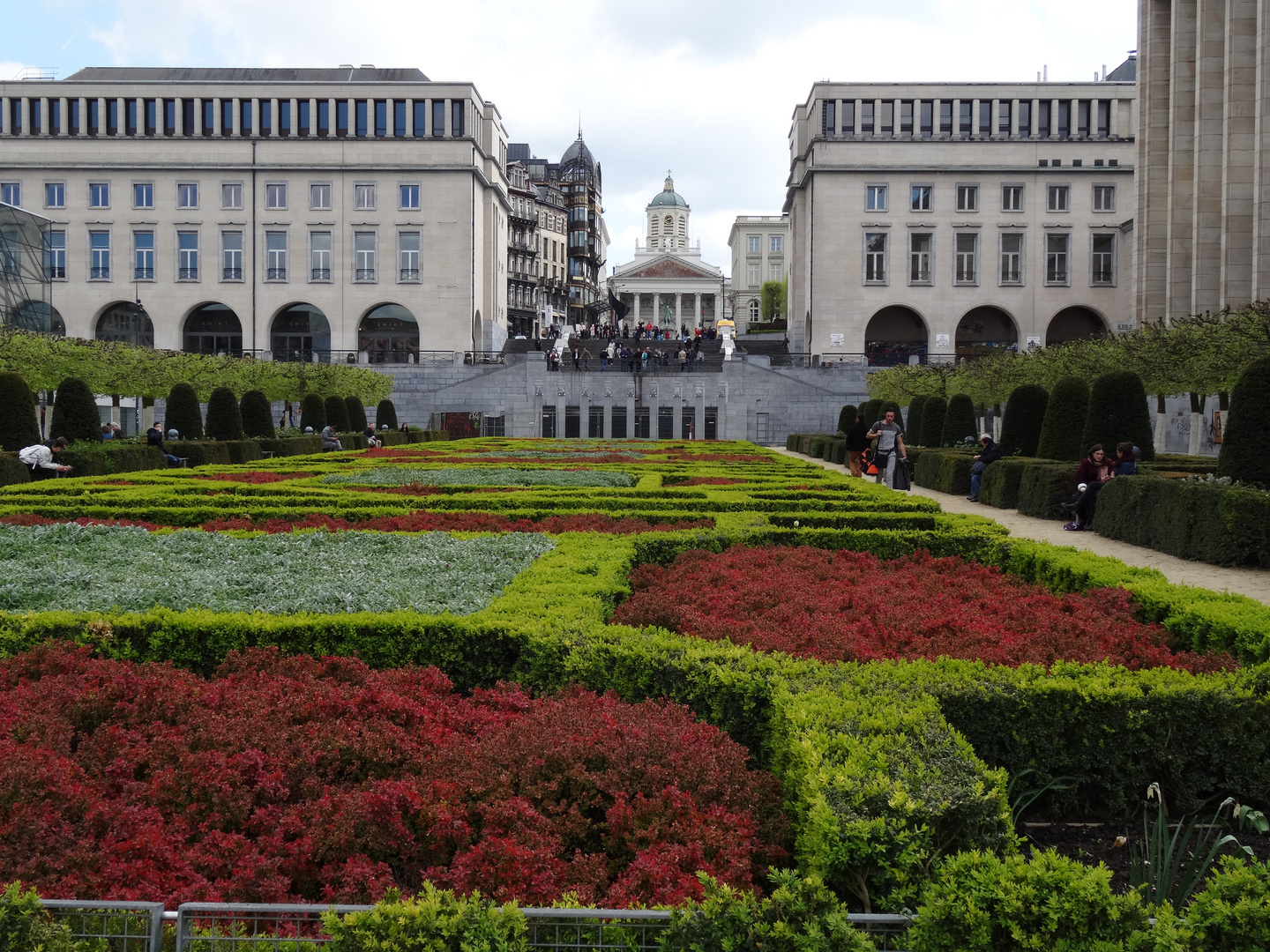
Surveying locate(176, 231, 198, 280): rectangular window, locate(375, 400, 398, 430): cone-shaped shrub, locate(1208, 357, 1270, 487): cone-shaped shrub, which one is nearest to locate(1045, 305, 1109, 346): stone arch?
locate(375, 400, 398, 430): cone-shaped shrub

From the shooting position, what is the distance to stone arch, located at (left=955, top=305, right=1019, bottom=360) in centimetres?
6725

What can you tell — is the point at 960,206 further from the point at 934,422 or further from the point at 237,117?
the point at 237,117

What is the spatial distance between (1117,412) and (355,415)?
1182 inches

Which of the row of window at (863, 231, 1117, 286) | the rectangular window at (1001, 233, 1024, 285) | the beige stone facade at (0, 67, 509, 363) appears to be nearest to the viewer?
the beige stone facade at (0, 67, 509, 363)

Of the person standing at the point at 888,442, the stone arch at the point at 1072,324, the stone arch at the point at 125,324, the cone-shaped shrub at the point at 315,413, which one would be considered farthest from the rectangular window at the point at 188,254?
the person standing at the point at 888,442

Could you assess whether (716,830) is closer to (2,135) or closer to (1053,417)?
(1053,417)

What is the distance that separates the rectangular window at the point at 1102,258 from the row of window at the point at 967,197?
6.57 ft

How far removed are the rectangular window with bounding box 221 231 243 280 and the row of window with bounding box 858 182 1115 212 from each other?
40.2 metres

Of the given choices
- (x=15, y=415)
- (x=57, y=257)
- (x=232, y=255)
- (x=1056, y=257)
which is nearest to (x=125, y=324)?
(x=57, y=257)

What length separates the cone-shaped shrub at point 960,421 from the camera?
29.0m

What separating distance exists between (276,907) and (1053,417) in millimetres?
19075

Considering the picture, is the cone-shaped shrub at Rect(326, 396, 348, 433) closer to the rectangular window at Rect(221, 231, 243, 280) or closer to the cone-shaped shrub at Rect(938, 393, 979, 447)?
the cone-shaped shrub at Rect(938, 393, 979, 447)

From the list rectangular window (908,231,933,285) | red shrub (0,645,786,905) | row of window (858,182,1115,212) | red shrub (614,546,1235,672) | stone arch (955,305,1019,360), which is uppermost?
row of window (858,182,1115,212)

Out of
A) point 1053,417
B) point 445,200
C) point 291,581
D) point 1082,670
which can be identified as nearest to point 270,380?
point 445,200
